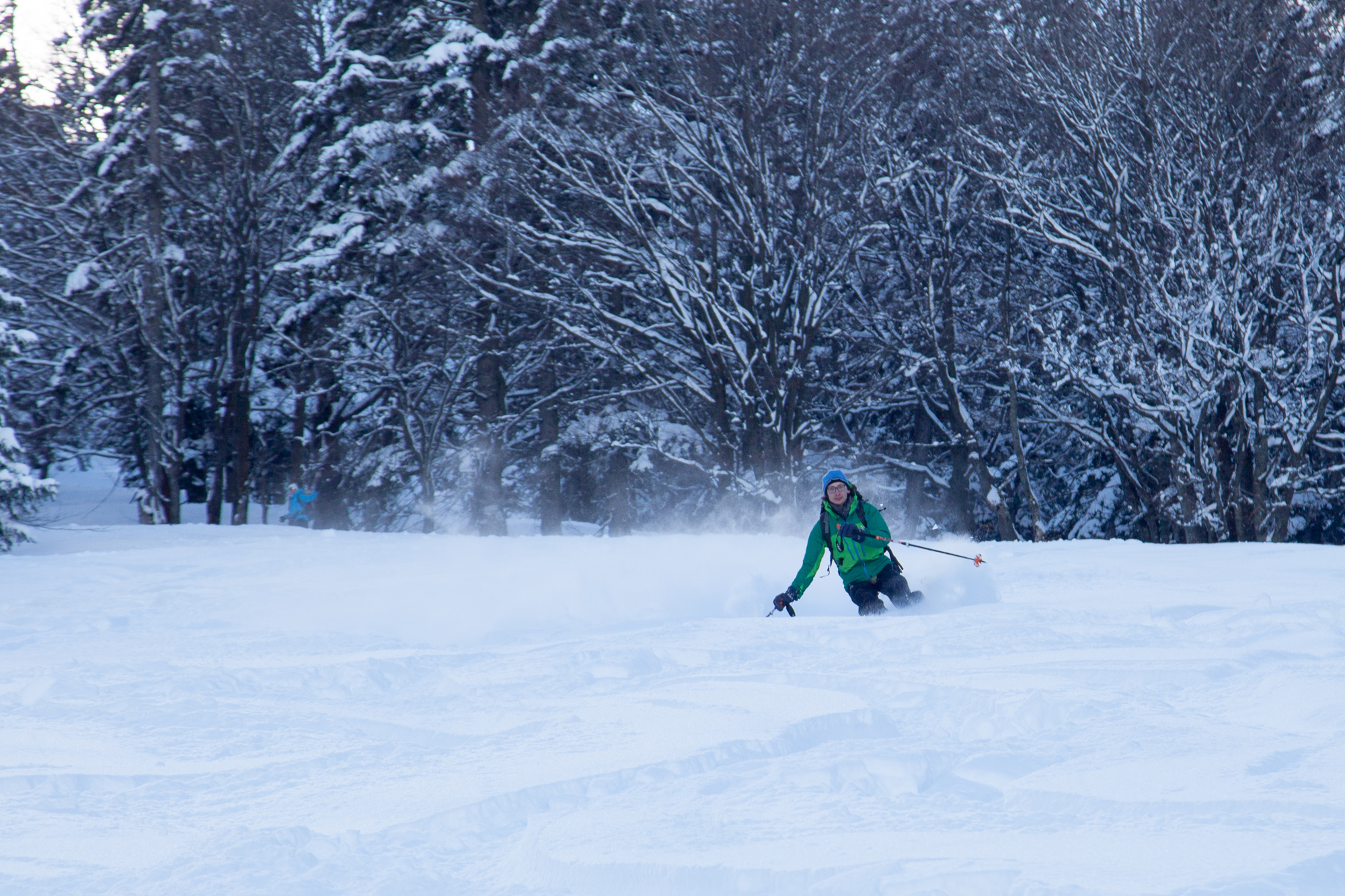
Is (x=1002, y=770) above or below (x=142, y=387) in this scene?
below

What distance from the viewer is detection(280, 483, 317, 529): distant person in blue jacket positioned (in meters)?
21.6

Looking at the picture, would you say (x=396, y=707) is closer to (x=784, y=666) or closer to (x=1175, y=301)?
(x=784, y=666)

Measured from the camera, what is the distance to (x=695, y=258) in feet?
61.1

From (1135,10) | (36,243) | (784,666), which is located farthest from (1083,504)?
(36,243)

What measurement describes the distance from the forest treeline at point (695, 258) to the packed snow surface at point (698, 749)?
920 cm

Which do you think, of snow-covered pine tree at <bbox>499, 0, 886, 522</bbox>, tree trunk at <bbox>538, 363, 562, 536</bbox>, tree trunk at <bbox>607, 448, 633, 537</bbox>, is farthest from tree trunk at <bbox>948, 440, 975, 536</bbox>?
tree trunk at <bbox>538, 363, 562, 536</bbox>

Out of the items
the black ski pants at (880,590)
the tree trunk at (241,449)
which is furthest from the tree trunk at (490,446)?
the black ski pants at (880,590)

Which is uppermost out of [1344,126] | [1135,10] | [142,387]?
[1135,10]

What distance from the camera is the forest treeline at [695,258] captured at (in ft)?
50.1

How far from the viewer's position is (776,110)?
55.6ft

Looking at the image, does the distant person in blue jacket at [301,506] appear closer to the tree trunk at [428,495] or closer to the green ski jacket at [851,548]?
the tree trunk at [428,495]

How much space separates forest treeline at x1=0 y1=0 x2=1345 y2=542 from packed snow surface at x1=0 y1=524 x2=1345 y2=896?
920 cm

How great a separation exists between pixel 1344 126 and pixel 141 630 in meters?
15.9

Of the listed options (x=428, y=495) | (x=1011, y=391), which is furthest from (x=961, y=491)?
(x=428, y=495)
